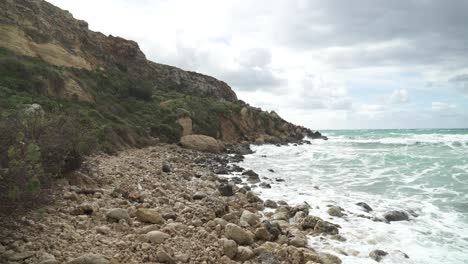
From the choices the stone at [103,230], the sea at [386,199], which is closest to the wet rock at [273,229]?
the sea at [386,199]

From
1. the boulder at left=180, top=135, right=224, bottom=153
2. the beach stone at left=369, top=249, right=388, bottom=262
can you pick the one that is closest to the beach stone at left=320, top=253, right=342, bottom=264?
the beach stone at left=369, top=249, right=388, bottom=262

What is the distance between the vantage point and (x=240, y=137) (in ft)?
134

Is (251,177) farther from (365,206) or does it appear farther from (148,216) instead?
(148,216)

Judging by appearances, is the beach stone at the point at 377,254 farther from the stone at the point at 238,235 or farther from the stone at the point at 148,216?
the stone at the point at 148,216

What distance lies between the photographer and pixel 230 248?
22.3ft

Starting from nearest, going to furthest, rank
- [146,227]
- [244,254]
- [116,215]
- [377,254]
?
[244,254] < [146,227] < [116,215] < [377,254]

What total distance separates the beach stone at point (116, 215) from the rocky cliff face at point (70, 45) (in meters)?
21.1

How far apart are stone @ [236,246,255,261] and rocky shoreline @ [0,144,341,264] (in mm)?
19

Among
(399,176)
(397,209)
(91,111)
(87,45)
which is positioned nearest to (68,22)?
(87,45)

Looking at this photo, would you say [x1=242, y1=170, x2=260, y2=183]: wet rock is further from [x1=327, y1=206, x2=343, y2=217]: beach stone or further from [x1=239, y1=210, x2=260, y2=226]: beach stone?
[x1=239, y1=210, x2=260, y2=226]: beach stone

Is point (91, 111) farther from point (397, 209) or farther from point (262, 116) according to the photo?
Answer: point (262, 116)

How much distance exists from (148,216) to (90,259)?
8.09 feet

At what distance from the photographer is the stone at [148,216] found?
297 inches

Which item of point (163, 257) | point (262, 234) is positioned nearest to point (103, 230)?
point (163, 257)
